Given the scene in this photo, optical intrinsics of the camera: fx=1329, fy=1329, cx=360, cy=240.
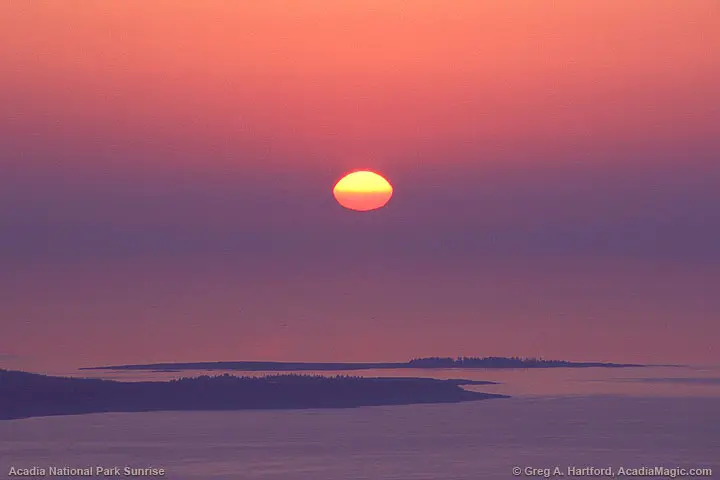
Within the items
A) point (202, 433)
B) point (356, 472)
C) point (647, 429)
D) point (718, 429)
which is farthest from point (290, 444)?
point (718, 429)

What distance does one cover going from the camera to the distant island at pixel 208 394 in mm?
107188

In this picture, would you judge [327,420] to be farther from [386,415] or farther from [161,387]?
[161,387]

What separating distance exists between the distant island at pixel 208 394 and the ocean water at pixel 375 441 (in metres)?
2.23

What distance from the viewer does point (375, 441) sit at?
302ft

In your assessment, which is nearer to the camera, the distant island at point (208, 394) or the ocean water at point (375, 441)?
the ocean water at point (375, 441)

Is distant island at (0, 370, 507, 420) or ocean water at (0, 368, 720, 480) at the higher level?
distant island at (0, 370, 507, 420)

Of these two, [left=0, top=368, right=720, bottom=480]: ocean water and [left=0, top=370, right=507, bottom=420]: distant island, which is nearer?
[left=0, top=368, right=720, bottom=480]: ocean water

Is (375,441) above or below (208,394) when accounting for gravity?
below

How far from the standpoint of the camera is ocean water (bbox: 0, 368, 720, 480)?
75438 mm

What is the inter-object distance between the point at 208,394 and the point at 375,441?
35020mm

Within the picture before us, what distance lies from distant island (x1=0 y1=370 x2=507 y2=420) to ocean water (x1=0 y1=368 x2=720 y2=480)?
2230mm

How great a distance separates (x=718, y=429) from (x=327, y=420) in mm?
33419

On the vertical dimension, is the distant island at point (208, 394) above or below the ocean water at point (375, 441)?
above

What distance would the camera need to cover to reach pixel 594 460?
8119 cm
